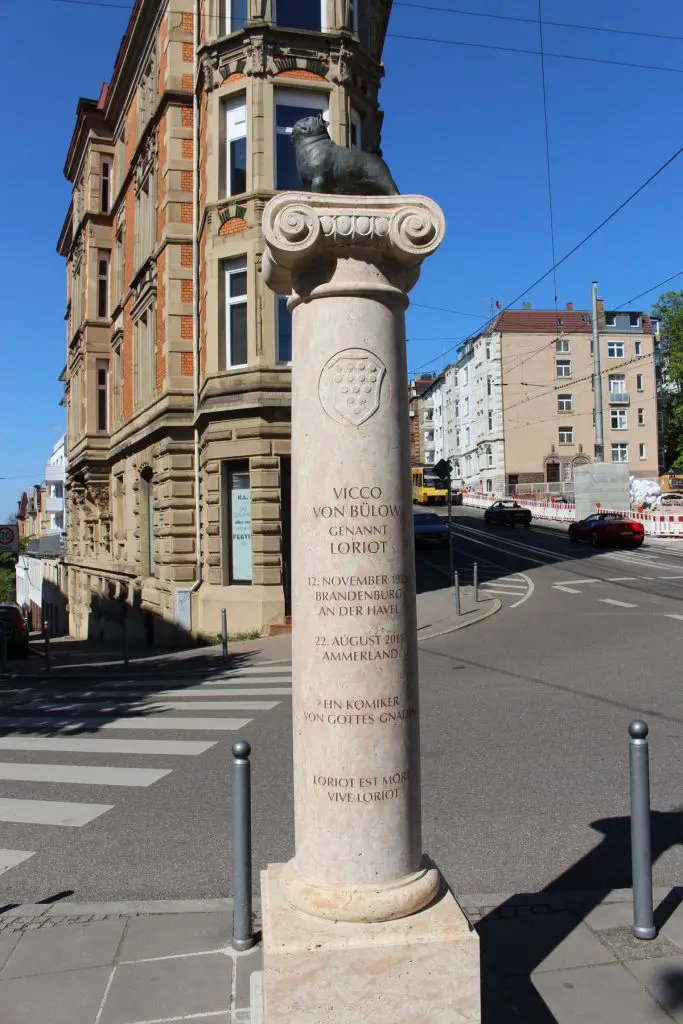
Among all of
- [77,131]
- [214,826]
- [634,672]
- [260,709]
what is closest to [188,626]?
[260,709]

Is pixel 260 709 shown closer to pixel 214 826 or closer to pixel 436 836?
pixel 214 826

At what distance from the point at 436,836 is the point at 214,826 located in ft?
5.39

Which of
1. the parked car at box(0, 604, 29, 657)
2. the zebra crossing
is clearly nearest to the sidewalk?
the zebra crossing

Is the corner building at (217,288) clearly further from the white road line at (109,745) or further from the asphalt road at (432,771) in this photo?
the white road line at (109,745)

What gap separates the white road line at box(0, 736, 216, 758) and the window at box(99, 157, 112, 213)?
27.9 meters

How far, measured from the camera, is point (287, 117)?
18172 mm

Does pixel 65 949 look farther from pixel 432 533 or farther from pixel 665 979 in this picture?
pixel 432 533

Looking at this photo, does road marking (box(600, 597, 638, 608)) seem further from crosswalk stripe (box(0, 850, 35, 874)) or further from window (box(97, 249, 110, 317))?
window (box(97, 249, 110, 317))

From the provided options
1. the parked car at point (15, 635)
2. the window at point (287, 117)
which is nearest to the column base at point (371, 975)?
the window at point (287, 117)

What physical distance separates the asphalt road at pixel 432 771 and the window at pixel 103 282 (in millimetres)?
22292

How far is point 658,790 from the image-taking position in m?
6.43

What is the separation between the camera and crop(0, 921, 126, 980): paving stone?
3.93m

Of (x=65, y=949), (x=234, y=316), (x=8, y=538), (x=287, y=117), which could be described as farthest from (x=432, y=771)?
(x=287, y=117)

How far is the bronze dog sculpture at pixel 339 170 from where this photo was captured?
393 cm
